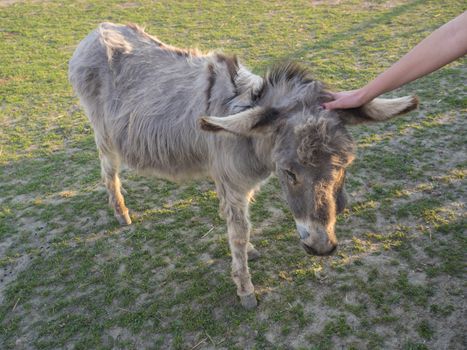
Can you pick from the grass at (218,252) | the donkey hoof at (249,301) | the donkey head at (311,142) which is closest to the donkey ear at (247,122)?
the donkey head at (311,142)

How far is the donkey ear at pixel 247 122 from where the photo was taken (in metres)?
2.39

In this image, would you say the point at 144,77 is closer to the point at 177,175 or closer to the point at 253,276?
the point at 177,175

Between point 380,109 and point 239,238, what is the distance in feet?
5.28

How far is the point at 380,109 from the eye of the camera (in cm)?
255

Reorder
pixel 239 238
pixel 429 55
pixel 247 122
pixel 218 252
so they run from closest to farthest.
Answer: pixel 429 55 < pixel 247 122 < pixel 239 238 < pixel 218 252

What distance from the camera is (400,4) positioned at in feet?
34.8

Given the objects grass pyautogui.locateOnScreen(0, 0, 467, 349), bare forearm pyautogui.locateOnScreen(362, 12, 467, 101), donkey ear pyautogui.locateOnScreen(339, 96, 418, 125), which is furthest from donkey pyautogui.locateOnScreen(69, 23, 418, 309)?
grass pyautogui.locateOnScreen(0, 0, 467, 349)

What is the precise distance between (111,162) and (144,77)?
1.18 metres

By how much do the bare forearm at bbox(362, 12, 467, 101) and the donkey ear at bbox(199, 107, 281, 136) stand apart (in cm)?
65

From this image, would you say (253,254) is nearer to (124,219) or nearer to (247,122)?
(124,219)

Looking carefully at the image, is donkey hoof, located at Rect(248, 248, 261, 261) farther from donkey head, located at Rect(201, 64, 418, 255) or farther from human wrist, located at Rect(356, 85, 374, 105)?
human wrist, located at Rect(356, 85, 374, 105)

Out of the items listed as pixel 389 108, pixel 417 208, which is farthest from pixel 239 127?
pixel 417 208

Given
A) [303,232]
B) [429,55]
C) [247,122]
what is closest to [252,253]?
[303,232]

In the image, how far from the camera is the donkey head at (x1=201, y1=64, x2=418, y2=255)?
7.80 ft
